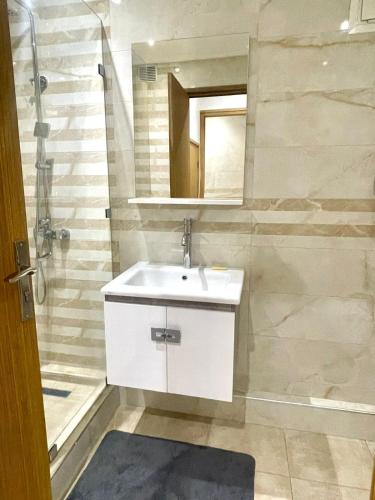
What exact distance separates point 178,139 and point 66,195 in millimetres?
722

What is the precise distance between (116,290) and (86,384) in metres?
0.86

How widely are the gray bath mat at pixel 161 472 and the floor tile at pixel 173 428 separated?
0.05 metres

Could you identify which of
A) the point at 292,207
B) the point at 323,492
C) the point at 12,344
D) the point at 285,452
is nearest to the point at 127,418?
the point at 285,452

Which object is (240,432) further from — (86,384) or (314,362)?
(86,384)

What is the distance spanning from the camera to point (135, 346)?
59.8 inches

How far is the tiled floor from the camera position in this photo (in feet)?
4.91

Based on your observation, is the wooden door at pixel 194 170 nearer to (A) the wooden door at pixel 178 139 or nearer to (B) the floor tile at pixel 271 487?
(A) the wooden door at pixel 178 139

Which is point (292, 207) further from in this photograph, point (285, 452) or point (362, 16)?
point (285, 452)

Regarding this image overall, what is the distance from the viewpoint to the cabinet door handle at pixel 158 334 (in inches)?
58.0

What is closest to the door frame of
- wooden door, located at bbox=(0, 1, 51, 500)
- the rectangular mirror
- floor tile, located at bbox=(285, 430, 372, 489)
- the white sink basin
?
the rectangular mirror

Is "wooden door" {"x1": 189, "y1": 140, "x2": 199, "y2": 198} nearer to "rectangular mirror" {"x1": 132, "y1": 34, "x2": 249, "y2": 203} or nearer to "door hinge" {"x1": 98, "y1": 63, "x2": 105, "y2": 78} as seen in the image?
"rectangular mirror" {"x1": 132, "y1": 34, "x2": 249, "y2": 203}

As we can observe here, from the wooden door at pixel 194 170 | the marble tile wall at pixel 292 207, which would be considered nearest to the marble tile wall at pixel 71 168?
the marble tile wall at pixel 292 207

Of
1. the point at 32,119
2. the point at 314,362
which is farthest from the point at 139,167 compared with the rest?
the point at 314,362

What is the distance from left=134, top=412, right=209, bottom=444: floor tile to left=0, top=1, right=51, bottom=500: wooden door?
3.03ft
